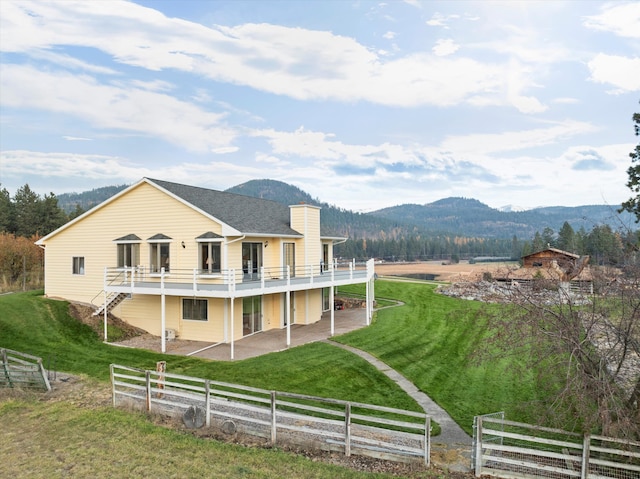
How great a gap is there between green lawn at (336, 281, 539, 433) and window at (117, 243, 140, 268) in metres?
11.1

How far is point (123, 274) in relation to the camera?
22734 millimetres

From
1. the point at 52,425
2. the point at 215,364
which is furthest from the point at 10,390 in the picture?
the point at 215,364

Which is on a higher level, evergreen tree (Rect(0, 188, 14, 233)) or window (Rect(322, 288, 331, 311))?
evergreen tree (Rect(0, 188, 14, 233))

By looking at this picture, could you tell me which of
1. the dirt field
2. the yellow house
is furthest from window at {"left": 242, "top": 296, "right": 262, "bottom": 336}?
the dirt field

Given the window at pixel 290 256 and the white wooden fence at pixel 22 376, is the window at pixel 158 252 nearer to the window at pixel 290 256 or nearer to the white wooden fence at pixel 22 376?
the window at pixel 290 256

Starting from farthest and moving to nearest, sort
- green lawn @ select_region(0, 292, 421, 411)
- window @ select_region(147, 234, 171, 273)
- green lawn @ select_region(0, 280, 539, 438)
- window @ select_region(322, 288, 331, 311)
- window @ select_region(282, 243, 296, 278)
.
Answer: window @ select_region(322, 288, 331, 311)
window @ select_region(282, 243, 296, 278)
window @ select_region(147, 234, 171, 273)
green lawn @ select_region(0, 292, 421, 411)
green lawn @ select_region(0, 280, 539, 438)

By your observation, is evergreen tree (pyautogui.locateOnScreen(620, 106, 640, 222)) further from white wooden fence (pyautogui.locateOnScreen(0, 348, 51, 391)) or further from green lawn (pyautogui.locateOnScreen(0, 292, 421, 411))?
white wooden fence (pyautogui.locateOnScreen(0, 348, 51, 391))

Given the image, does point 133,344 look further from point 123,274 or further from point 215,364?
point 215,364

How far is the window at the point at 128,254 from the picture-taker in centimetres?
2292

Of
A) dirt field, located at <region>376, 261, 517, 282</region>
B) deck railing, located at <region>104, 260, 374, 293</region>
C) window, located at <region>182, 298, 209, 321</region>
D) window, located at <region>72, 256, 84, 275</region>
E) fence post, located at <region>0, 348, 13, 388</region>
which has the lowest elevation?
dirt field, located at <region>376, 261, 517, 282</region>

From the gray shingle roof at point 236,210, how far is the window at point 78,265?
6626 mm

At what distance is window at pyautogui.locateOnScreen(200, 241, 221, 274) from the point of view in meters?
21.0

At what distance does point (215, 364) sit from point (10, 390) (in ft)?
21.1

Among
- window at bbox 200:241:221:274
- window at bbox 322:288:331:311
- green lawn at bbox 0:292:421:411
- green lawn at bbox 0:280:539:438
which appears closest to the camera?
green lawn at bbox 0:280:539:438
